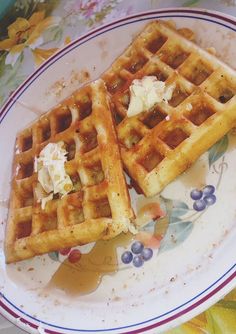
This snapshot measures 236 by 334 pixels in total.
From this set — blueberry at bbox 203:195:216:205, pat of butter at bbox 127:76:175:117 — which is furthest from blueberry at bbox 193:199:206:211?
pat of butter at bbox 127:76:175:117

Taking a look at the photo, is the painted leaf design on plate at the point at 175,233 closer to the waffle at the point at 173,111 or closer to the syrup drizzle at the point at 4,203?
the waffle at the point at 173,111

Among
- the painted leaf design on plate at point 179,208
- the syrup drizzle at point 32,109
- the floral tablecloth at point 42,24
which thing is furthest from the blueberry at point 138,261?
the floral tablecloth at point 42,24

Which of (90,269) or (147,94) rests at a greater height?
(147,94)

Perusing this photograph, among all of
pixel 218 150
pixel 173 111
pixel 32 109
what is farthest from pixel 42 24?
pixel 218 150

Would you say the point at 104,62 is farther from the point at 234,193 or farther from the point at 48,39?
the point at 234,193

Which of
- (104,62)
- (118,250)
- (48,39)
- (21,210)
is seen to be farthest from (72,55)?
(118,250)

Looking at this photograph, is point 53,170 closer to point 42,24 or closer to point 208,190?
point 208,190
